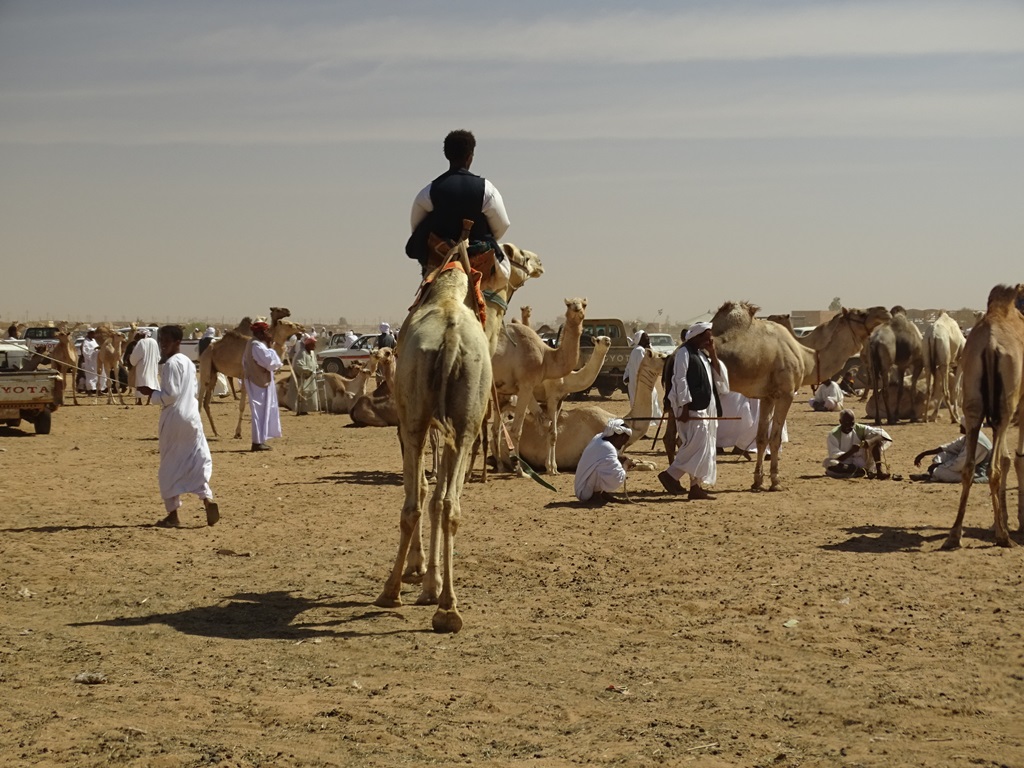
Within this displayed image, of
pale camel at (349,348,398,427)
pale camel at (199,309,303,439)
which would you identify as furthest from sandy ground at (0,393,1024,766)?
pale camel at (349,348,398,427)

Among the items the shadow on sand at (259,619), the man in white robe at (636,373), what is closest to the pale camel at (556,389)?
the man in white robe at (636,373)

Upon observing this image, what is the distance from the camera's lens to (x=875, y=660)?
6.43 metres

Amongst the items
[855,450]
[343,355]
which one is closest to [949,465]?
[855,450]

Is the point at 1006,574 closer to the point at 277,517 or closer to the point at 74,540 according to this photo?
the point at 277,517

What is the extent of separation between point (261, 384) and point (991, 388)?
1207 cm

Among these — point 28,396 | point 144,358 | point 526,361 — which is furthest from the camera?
point 144,358

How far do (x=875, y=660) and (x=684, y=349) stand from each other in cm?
681

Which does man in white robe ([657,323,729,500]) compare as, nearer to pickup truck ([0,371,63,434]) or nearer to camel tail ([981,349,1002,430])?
camel tail ([981,349,1002,430])

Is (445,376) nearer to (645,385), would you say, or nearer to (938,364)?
(645,385)

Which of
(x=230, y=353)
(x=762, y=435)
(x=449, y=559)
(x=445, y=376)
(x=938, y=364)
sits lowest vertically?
(x=449, y=559)

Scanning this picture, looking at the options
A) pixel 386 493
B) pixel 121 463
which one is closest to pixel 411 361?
pixel 386 493

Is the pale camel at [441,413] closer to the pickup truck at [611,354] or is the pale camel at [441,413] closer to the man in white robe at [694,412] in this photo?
the man in white robe at [694,412]

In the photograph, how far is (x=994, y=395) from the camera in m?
9.58

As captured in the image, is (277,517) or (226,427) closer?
(277,517)
